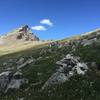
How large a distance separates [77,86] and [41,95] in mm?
3751

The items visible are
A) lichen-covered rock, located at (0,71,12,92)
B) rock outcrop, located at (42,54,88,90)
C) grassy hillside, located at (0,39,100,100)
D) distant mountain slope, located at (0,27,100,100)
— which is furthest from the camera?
lichen-covered rock, located at (0,71,12,92)

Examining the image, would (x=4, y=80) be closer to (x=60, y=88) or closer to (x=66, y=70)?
(x=66, y=70)

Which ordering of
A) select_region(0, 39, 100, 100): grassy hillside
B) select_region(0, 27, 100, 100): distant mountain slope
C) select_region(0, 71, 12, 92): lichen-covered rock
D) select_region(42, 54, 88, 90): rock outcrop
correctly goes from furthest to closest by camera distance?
select_region(0, 71, 12, 92): lichen-covered rock < select_region(42, 54, 88, 90): rock outcrop < select_region(0, 27, 100, 100): distant mountain slope < select_region(0, 39, 100, 100): grassy hillside

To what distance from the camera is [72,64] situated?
129 ft

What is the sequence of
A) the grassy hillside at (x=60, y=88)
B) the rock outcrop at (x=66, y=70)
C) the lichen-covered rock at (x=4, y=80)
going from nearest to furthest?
the grassy hillside at (x=60, y=88) < the rock outcrop at (x=66, y=70) < the lichen-covered rock at (x=4, y=80)

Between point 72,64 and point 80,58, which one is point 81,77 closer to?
point 72,64

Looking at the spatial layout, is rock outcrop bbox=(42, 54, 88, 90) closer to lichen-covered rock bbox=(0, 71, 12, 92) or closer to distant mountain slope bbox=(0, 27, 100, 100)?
distant mountain slope bbox=(0, 27, 100, 100)

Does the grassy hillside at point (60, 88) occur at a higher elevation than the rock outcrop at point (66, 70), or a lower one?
lower

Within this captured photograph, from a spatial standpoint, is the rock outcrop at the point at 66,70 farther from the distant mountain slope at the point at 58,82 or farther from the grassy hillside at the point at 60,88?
the grassy hillside at the point at 60,88

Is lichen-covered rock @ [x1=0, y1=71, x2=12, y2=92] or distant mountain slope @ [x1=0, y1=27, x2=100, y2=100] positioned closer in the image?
distant mountain slope @ [x1=0, y1=27, x2=100, y2=100]

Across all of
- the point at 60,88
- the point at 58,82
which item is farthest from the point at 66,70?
the point at 60,88

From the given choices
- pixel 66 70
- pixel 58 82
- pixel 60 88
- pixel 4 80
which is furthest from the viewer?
pixel 4 80

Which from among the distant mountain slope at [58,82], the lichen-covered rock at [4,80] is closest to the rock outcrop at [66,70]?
the distant mountain slope at [58,82]

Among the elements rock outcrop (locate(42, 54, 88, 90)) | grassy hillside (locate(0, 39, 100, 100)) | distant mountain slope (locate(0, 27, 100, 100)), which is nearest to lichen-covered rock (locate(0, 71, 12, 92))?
distant mountain slope (locate(0, 27, 100, 100))
